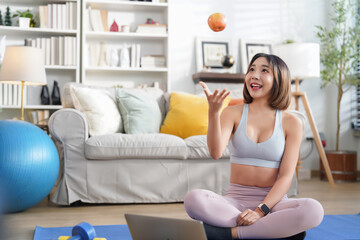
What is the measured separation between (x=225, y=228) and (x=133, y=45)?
3195 mm

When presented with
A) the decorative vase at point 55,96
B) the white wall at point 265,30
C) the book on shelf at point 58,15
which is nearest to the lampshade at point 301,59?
the white wall at point 265,30

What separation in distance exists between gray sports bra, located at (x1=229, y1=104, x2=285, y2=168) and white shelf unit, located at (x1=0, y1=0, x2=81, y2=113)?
2888 mm

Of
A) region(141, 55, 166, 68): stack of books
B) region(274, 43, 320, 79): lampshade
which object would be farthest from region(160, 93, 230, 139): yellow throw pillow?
region(141, 55, 166, 68): stack of books

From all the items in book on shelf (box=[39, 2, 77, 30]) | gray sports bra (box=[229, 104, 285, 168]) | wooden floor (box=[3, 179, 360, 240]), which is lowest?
wooden floor (box=[3, 179, 360, 240])

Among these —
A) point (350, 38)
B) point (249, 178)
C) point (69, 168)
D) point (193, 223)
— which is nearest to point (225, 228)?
point (249, 178)

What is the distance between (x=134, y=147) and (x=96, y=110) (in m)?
0.46

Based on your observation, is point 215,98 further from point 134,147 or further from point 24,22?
point 24,22

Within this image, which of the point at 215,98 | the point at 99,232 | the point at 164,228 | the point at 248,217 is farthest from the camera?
the point at 99,232

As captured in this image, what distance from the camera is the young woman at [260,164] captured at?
1665 millimetres

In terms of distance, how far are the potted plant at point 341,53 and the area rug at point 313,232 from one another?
7.10 feet

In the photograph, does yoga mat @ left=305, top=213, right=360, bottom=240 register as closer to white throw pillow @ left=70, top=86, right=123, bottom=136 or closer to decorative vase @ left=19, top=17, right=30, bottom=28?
white throw pillow @ left=70, top=86, right=123, bottom=136

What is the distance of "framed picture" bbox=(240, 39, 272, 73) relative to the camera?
478cm

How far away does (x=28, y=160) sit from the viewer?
246 centimetres

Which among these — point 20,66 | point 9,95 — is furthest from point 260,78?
point 9,95
